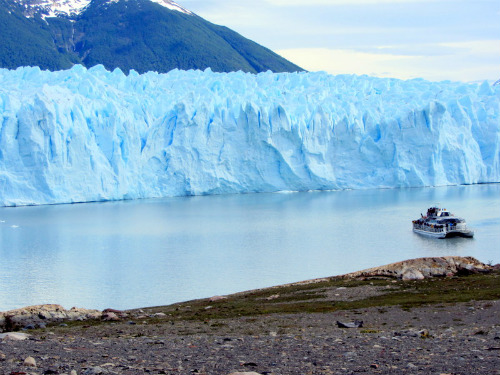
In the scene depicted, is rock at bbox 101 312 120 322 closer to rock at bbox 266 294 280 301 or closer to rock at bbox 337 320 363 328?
rock at bbox 266 294 280 301

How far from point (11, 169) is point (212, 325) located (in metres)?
26.1

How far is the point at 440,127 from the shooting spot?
37312mm

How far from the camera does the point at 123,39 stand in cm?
8419

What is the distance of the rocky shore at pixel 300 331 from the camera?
5.21m

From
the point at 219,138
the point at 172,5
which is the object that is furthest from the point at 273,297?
the point at 172,5

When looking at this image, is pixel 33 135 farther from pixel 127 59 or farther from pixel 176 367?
pixel 127 59

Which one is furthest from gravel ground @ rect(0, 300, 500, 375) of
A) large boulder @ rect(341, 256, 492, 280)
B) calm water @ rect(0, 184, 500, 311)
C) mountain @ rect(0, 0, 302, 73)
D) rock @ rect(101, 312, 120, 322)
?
mountain @ rect(0, 0, 302, 73)

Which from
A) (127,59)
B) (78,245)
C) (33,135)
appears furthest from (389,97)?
(127,59)

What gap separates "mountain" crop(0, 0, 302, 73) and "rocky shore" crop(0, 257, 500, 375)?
217 feet

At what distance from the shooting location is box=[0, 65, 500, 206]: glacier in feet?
107

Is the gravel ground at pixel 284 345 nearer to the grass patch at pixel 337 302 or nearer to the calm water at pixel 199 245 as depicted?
the grass patch at pixel 337 302

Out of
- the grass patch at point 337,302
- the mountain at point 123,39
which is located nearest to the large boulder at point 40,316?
the grass patch at point 337,302

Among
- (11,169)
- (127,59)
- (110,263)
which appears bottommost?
(110,263)

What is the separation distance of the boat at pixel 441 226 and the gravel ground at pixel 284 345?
1401 centimetres
